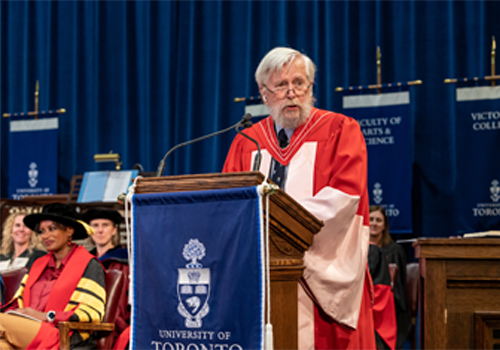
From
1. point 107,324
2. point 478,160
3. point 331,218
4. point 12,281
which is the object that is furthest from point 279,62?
point 478,160

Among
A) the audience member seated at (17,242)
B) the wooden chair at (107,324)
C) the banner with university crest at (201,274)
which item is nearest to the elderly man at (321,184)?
the banner with university crest at (201,274)

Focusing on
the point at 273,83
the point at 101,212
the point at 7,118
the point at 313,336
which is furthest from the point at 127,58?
the point at 313,336

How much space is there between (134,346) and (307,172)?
978mm

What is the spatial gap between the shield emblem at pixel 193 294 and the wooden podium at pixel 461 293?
131cm

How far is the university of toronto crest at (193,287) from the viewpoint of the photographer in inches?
70.9

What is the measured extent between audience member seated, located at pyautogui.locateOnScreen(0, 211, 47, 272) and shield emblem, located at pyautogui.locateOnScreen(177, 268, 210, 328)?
15.6 feet

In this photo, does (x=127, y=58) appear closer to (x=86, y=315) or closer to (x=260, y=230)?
(x=86, y=315)

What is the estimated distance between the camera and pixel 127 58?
9656 millimetres

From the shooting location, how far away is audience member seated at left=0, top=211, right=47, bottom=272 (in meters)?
6.24

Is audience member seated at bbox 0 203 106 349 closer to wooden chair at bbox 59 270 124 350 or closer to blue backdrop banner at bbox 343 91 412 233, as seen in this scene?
wooden chair at bbox 59 270 124 350

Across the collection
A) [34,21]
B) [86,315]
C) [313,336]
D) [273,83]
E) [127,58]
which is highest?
[34,21]

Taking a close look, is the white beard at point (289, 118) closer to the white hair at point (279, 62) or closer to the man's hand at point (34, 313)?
the white hair at point (279, 62)

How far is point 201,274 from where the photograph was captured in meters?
1.82

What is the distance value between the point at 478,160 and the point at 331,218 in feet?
17.8
